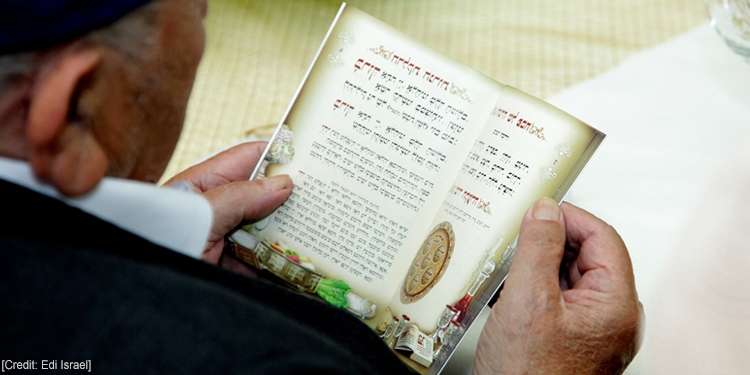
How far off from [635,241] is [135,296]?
0.54m

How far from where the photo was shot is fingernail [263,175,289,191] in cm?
56

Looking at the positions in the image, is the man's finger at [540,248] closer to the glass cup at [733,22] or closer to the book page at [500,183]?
the book page at [500,183]

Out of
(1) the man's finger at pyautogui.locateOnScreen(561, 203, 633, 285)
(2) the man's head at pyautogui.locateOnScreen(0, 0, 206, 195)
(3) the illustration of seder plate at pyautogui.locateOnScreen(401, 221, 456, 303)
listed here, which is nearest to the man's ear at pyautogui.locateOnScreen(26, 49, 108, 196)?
(2) the man's head at pyautogui.locateOnScreen(0, 0, 206, 195)

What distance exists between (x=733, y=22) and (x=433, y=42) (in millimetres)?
502

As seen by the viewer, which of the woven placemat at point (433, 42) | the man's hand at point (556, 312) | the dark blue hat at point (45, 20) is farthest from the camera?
the woven placemat at point (433, 42)

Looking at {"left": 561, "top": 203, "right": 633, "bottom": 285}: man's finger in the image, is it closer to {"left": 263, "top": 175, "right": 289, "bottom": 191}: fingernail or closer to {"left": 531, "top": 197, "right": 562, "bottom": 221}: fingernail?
{"left": 531, "top": 197, "right": 562, "bottom": 221}: fingernail

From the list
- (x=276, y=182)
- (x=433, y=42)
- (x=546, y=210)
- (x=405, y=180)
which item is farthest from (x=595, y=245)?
(x=433, y=42)

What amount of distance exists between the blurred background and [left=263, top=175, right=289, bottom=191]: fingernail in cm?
27

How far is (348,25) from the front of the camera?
1.78ft

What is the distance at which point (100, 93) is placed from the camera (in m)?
0.37

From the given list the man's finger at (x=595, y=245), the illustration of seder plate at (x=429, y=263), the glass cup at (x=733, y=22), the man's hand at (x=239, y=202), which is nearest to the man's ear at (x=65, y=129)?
the man's hand at (x=239, y=202)

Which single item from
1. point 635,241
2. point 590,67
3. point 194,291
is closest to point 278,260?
point 194,291

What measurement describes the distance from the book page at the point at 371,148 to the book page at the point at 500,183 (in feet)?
0.05

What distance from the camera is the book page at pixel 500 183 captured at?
0.50 metres
